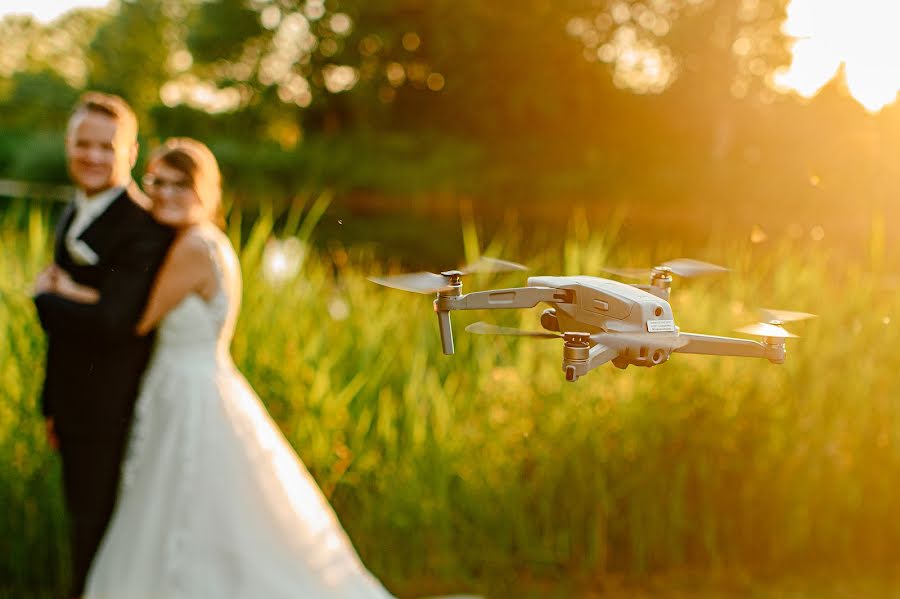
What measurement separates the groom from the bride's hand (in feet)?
0.09

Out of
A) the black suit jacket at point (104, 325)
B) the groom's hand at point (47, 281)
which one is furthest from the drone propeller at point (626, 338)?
the groom's hand at point (47, 281)

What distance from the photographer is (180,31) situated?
56.9 metres

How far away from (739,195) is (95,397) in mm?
20779

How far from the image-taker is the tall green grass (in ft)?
17.5

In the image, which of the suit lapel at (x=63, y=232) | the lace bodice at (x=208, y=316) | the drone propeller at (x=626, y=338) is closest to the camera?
the drone propeller at (x=626, y=338)

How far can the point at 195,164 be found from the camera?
4.18m

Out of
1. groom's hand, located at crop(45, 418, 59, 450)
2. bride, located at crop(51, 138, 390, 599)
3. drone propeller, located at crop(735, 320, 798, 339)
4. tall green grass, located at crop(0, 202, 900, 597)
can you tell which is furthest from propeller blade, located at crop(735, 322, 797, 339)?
tall green grass, located at crop(0, 202, 900, 597)

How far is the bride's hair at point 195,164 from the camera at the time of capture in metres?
4.10

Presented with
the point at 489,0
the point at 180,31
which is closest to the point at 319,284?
the point at 489,0

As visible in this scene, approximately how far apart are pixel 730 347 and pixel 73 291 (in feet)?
13.2

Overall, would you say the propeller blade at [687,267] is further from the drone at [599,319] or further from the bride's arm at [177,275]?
the bride's arm at [177,275]

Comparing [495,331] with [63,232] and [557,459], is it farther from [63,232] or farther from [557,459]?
[557,459]

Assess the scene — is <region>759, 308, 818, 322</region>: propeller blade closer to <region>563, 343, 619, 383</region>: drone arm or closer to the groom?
<region>563, 343, 619, 383</region>: drone arm

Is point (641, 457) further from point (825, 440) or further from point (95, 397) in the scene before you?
point (95, 397)
